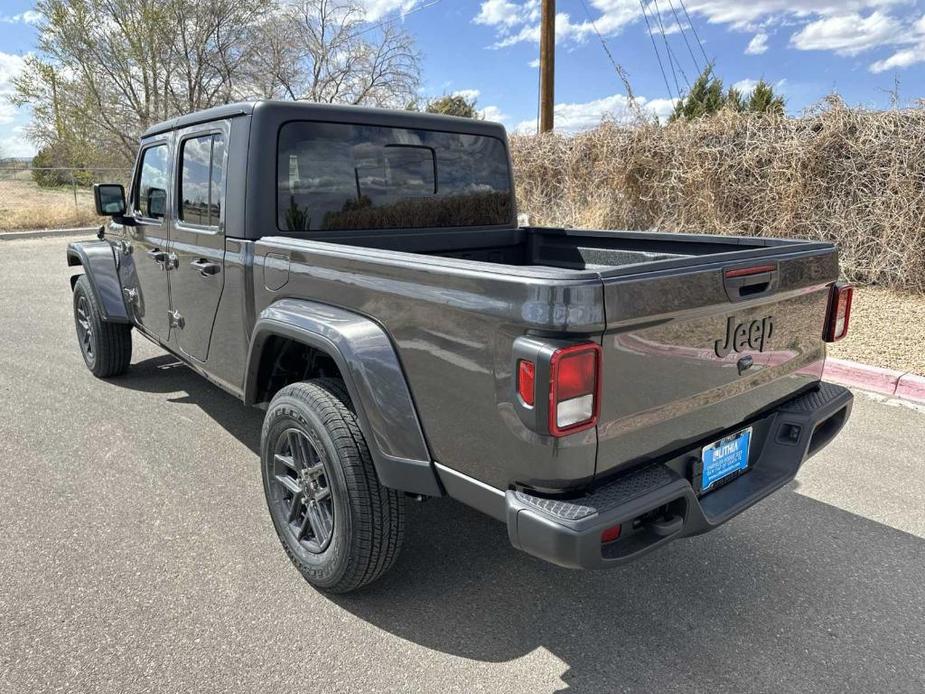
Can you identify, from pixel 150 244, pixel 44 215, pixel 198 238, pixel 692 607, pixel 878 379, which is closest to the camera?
pixel 692 607

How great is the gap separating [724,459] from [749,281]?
68cm

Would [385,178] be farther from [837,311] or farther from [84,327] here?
[84,327]

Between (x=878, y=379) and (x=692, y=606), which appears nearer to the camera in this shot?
(x=692, y=606)

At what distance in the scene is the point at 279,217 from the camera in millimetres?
3129

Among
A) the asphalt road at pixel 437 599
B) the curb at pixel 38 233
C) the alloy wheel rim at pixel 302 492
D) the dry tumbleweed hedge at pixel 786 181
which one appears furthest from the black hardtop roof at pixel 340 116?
the curb at pixel 38 233

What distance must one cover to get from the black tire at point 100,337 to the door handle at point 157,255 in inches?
45.1

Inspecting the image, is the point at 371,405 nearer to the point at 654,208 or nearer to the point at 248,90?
the point at 654,208

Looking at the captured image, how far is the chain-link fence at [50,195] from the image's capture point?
1855 centimetres

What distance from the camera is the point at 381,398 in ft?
7.77

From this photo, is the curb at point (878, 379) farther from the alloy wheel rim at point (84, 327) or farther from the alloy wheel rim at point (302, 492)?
the alloy wheel rim at point (84, 327)

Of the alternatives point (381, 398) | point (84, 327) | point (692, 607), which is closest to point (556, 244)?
point (381, 398)

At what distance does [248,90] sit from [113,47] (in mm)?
4811

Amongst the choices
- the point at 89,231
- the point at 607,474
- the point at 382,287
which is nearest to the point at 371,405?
the point at 382,287

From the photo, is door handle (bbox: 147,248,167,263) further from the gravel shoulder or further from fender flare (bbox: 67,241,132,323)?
the gravel shoulder
